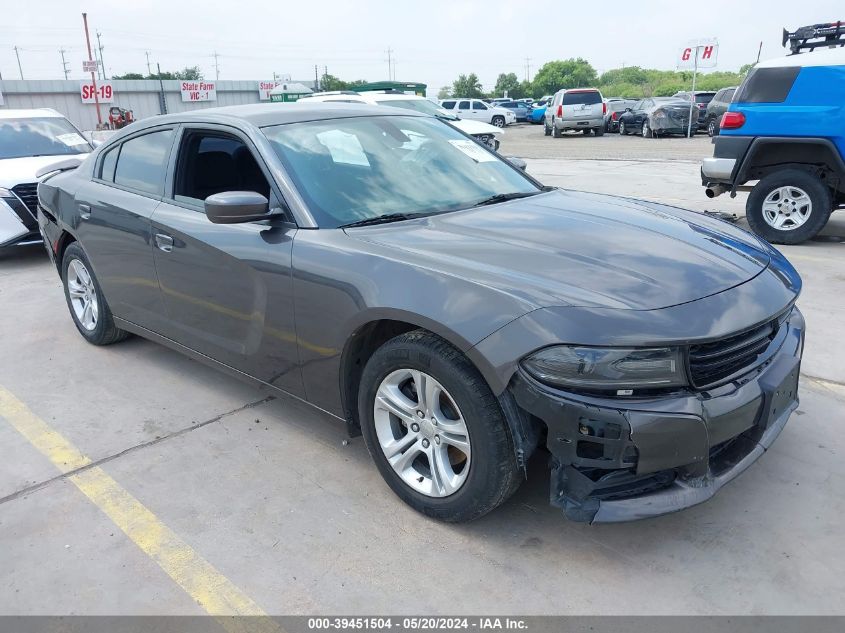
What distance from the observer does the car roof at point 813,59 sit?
6.67m

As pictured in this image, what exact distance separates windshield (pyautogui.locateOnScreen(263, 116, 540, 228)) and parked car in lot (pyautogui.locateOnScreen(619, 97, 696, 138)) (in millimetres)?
22569

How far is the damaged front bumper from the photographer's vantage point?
2262 mm

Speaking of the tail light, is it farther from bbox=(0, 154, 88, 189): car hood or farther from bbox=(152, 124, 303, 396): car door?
bbox=(0, 154, 88, 189): car hood

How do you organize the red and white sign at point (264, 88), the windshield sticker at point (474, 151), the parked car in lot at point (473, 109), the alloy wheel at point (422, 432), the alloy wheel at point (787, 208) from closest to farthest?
the alloy wheel at point (422, 432) → the windshield sticker at point (474, 151) → the alloy wheel at point (787, 208) → the parked car in lot at point (473, 109) → the red and white sign at point (264, 88)

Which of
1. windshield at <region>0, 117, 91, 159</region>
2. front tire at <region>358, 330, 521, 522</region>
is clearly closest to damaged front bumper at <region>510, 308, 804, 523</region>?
front tire at <region>358, 330, 521, 522</region>

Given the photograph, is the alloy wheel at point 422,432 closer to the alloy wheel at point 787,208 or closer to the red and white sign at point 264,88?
the alloy wheel at point 787,208

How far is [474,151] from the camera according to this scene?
405cm

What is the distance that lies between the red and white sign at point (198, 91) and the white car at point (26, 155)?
1446 inches

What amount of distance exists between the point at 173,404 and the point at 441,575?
86.8 inches

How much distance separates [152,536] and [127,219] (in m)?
2.03

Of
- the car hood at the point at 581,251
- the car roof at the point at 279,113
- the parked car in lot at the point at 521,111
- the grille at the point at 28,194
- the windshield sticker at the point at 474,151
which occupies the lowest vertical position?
the parked car in lot at the point at 521,111

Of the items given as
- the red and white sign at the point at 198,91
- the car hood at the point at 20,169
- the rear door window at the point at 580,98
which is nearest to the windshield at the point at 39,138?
the car hood at the point at 20,169

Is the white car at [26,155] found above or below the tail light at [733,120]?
below

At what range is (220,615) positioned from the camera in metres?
2.43
